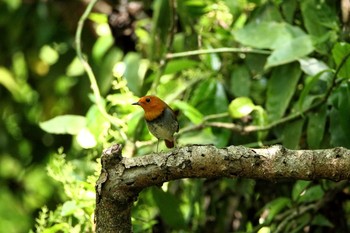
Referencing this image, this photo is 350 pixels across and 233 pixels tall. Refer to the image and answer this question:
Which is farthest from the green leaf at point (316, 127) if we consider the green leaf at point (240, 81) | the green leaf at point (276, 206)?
the green leaf at point (240, 81)

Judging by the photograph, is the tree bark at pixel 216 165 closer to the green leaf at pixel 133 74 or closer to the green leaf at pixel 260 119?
the green leaf at pixel 260 119

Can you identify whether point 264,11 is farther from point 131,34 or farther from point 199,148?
point 199,148

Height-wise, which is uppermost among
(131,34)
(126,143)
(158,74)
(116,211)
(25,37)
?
(25,37)

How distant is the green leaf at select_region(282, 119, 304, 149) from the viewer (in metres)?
2.55

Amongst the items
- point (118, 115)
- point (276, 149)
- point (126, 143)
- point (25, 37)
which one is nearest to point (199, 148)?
point (276, 149)

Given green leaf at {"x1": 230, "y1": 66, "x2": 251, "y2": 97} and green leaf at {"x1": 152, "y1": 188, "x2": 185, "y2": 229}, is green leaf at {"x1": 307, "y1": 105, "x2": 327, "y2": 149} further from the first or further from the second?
green leaf at {"x1": 152, "y1": 188, "x2": 185, "y2": 229}

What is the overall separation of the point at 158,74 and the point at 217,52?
22 centimetres

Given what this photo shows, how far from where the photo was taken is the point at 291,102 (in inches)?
110

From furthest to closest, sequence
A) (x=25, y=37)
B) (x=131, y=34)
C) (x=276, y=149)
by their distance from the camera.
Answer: (x=25, y=37), (x=131, y=34), (x=276, y=149)

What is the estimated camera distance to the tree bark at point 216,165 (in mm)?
1811

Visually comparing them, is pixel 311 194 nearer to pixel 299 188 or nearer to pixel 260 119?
pixel 299 188

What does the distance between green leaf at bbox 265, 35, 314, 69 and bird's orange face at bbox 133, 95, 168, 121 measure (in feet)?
1.16

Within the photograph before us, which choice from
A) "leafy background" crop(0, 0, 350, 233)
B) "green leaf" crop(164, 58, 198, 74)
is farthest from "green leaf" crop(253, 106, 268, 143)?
"green leaf" crop(164, 58, 198, 74)

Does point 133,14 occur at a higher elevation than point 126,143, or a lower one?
higher
